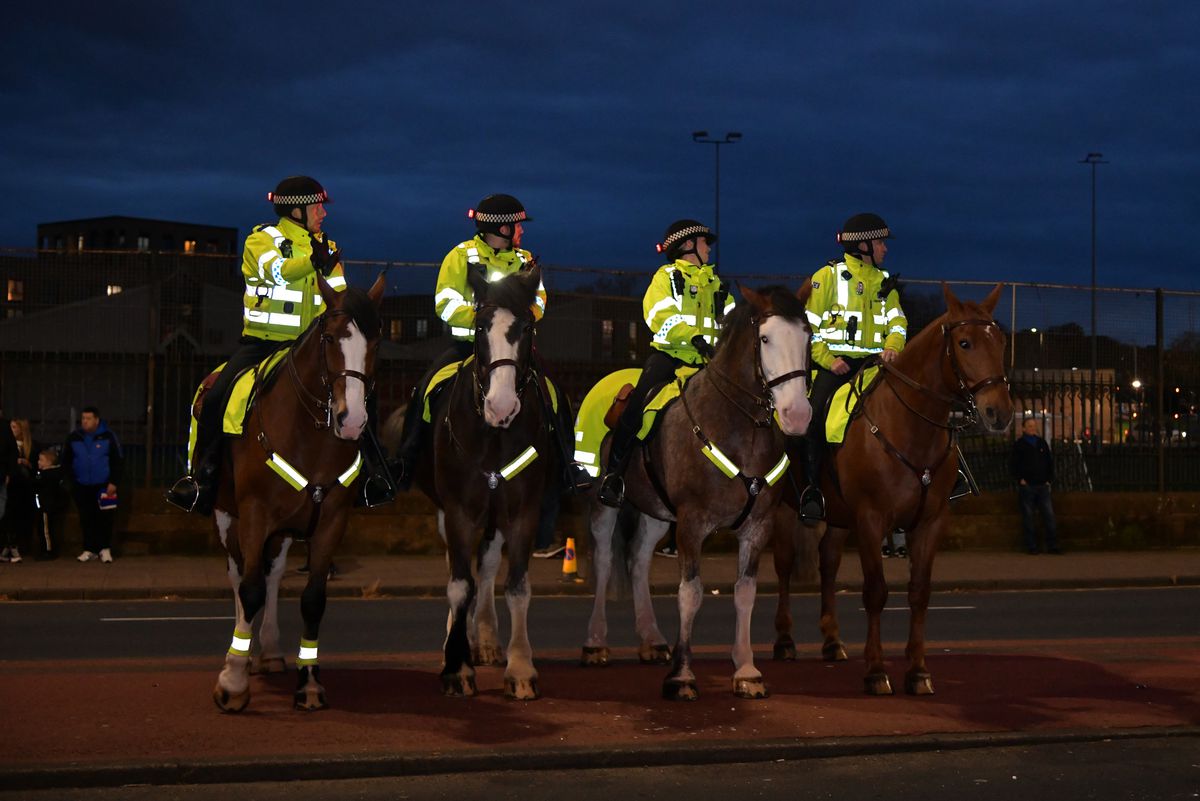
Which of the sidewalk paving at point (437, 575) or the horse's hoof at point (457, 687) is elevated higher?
the horse's hoof at point (457, 687)

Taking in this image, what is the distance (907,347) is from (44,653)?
25.1ft

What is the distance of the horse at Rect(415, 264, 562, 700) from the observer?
32.9ft

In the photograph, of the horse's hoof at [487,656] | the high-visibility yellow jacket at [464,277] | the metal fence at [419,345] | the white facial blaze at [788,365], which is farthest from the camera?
the metal fence at [419,345]

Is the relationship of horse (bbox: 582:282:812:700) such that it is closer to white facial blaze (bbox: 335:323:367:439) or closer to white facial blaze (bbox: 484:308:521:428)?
white facial blaze (bbox: 484:308:521:428)

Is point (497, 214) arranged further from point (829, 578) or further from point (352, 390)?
point (829, 578)

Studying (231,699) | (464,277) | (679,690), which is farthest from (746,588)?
(231,699)

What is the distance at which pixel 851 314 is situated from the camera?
40.7 feet

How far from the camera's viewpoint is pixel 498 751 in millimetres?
8555

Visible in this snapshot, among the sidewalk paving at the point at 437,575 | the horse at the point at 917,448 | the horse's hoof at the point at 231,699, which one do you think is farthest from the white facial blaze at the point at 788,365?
the sidewalk paving at the point at 437,575

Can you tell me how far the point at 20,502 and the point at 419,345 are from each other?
5.80m

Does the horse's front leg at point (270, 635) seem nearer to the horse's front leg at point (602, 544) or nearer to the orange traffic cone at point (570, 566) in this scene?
the horse's front leg at point (602, 544)

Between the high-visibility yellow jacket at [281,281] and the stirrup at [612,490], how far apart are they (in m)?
2.32

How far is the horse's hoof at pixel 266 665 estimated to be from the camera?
1110cm

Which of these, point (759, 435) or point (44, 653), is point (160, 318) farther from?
point (759, 435)
